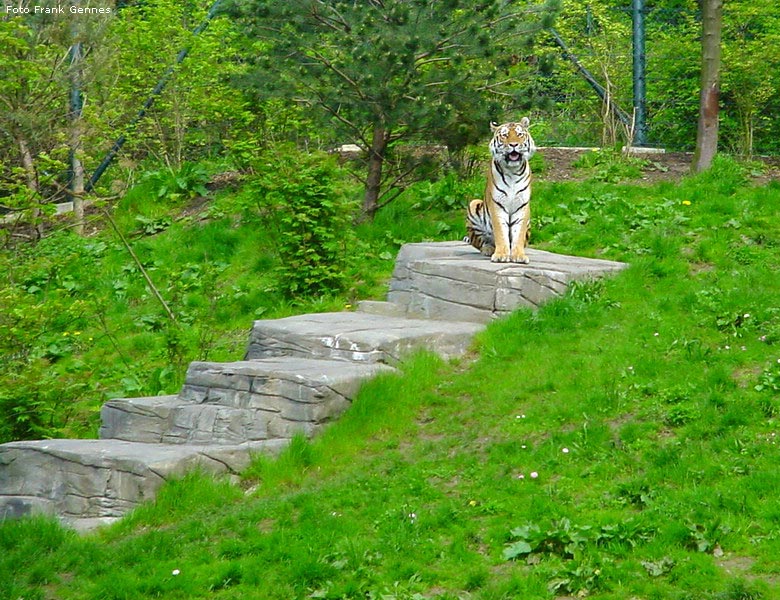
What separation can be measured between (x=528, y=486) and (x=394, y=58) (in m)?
6.74

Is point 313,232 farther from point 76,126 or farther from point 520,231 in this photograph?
point 76,126

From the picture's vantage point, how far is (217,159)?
57.9 feet

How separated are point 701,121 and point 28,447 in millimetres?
9277

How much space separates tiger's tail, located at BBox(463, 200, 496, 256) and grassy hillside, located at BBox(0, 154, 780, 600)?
1478 millimetres

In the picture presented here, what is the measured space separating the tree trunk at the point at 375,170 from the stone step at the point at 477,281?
234 cm

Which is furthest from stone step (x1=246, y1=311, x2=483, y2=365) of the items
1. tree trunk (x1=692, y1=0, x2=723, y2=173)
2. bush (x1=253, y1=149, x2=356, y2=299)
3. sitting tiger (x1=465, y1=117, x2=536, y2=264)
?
tree trunk (x1=692, y1=0, x2=723, y2=173)

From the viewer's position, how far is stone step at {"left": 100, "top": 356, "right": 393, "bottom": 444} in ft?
30.9

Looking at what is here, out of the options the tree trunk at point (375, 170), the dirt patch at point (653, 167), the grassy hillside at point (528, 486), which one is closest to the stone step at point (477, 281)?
the grassy hillside at point (528, 486)

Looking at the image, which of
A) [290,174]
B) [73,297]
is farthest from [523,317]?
[73,297]

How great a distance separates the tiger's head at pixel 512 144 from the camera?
1149 centimetres

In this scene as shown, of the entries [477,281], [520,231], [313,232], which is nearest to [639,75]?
[520,231]

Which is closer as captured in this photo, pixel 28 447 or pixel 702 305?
pixel 28 447

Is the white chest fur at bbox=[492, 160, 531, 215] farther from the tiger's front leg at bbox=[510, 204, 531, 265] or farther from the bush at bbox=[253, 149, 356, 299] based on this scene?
the bush at bbox=[253, 149, 356, 299]

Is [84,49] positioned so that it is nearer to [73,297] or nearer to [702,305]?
[73,297]
